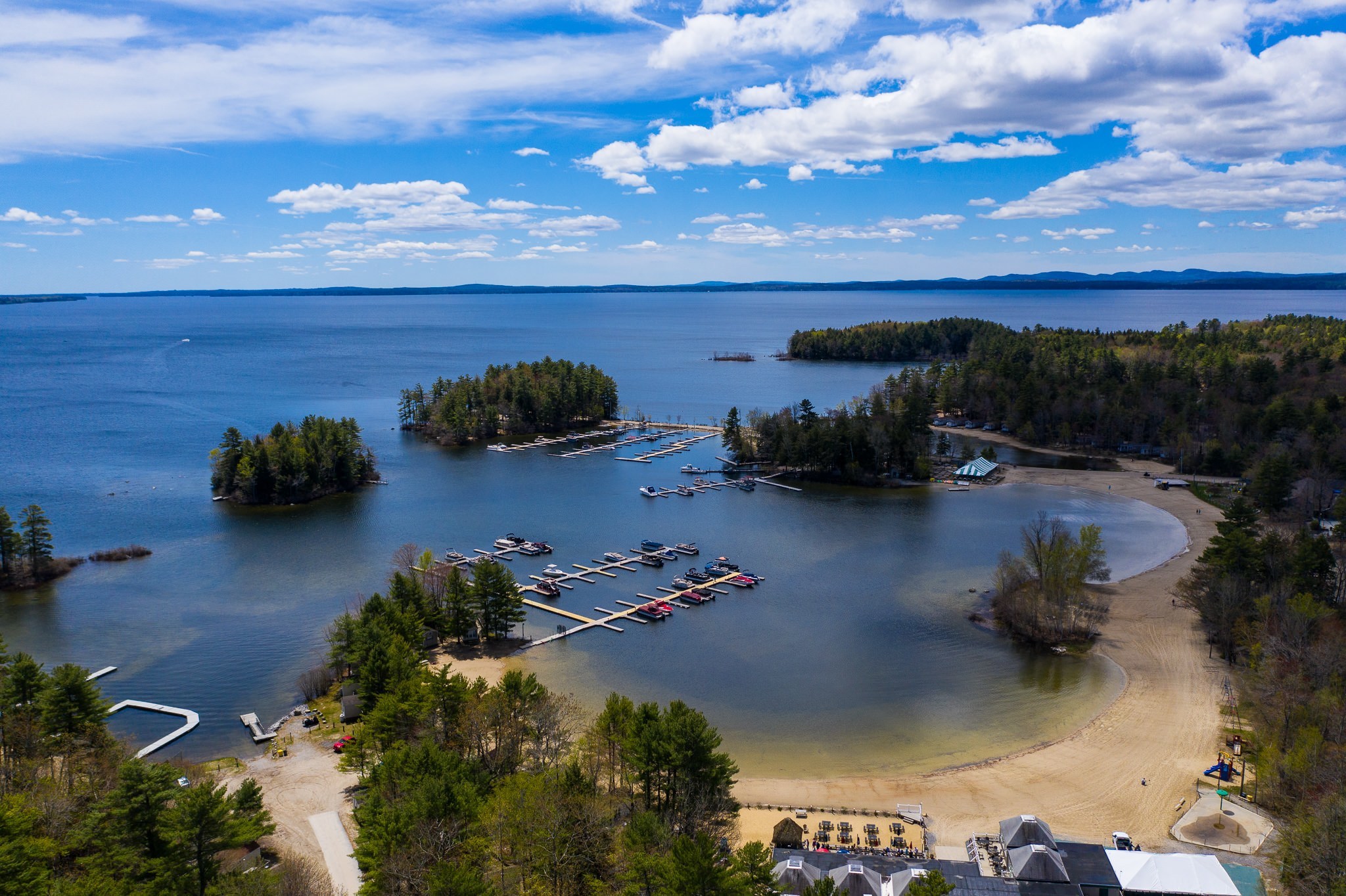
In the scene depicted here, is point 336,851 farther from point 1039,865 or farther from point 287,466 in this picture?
point 287,466

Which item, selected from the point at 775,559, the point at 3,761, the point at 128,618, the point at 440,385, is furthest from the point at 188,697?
the point at 440,385

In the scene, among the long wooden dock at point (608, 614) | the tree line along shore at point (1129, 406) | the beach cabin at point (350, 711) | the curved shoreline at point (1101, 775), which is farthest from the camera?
the tree line along shore at point (1129, 406)

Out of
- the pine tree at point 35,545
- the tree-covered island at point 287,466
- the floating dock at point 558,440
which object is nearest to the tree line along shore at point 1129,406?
the floating dock at point 558,440

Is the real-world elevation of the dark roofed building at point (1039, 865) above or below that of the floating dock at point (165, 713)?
above

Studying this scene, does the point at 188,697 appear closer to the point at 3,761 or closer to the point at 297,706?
the point at 297,706

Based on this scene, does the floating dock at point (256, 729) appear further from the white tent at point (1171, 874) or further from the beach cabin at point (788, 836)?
the white tent at point (1171, 874)

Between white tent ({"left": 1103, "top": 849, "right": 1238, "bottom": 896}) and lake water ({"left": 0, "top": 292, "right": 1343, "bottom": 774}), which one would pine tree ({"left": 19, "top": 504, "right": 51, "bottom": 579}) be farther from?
white tent ({"left": 1103, "top": 849, "right": 1238, "bottom": 896})
